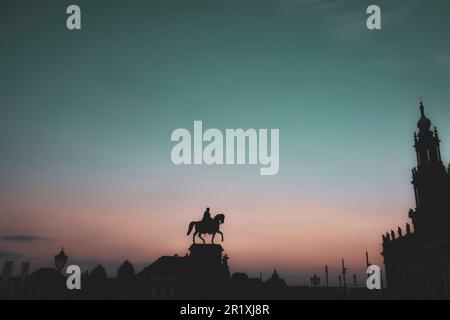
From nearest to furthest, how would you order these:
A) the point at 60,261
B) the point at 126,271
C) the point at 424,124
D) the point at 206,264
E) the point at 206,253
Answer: the point at 60,261 → the point at 206,264 → the point at 206,253 → the point at 126,271 → the point at 424,124

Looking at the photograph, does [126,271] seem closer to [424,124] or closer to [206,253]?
[206,253]

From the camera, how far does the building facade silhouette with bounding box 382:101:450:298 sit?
188 feet

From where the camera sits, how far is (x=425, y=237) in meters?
62.8

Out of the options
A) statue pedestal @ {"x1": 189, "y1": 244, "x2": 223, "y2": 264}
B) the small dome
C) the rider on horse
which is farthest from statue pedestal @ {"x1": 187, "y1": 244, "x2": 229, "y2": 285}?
the small dome

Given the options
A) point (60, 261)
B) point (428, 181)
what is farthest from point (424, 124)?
point (60, 261)

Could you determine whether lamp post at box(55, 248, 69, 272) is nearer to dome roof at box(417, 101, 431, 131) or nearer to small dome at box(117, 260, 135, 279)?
small dome at box(117, 260, 135, 279)

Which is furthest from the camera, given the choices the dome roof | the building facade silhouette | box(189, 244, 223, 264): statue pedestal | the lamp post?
the dome roof

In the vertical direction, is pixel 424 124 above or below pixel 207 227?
above

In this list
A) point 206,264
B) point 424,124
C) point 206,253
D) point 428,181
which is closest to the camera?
point 206,264

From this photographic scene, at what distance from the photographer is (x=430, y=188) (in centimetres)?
7181

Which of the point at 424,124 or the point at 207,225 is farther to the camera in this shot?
the point at 424,124

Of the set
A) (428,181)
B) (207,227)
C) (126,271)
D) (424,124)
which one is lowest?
(126,271)
